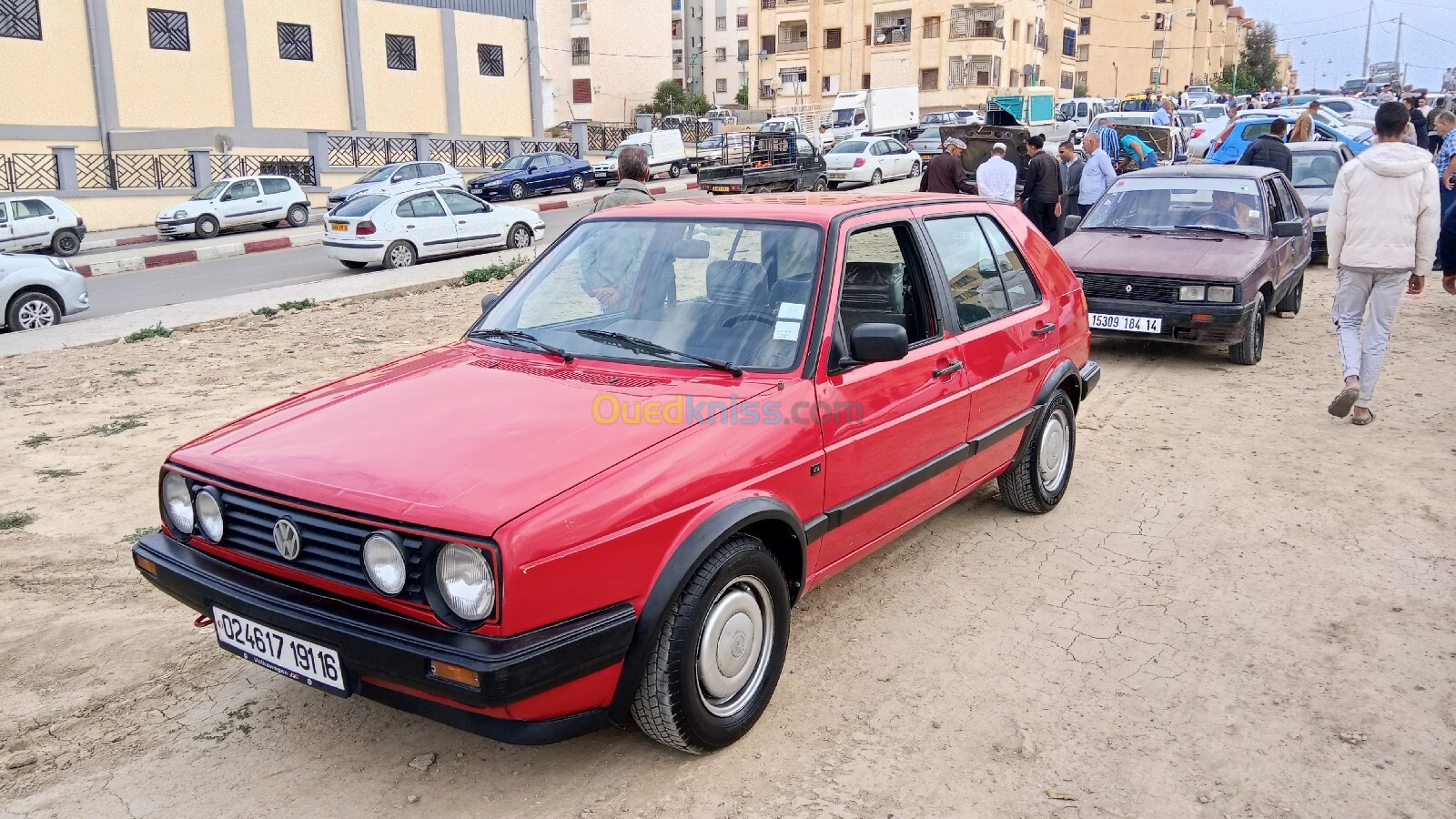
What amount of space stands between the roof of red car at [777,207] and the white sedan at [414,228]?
45.6ft

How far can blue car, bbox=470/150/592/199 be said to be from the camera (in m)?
31.8

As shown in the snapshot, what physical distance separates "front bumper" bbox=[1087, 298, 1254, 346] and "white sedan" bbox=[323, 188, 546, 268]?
40.8 ft

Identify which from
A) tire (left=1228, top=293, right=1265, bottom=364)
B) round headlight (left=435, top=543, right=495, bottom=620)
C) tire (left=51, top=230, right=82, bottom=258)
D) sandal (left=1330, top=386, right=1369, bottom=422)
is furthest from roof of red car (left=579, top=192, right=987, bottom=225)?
tire (left=51, top=230, right=82, bottom=258)

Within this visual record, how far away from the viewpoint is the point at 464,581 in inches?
109

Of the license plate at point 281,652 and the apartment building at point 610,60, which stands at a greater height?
the apartment building at point 610,60

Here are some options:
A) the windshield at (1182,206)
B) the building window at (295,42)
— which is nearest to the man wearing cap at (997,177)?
the windshield at (1182,206)

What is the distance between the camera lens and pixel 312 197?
104ft

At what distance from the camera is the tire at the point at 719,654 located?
10.2ft

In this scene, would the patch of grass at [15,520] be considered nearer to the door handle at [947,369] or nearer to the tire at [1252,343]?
the door handle at [947,369]

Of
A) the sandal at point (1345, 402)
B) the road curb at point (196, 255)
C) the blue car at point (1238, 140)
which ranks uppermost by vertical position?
the blue car at point (1238, 140)

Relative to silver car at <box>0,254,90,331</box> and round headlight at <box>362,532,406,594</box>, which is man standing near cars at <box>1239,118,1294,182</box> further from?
silver car at <box>0,254,90,331</box>

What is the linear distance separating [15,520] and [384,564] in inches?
154

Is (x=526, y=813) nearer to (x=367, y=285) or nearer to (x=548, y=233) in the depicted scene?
(x=367, y=285)

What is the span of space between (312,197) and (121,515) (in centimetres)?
2854
